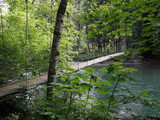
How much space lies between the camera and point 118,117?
2.10 meters

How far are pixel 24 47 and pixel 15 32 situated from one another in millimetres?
441

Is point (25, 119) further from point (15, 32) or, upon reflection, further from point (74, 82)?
point (15, 32)

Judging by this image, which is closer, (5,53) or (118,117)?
(5,53)

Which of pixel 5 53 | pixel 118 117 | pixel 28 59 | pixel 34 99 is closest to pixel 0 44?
pixel 5 53

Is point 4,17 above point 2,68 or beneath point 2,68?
above

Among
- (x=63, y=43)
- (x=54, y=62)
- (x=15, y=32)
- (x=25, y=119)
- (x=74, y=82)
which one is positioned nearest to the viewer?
(x=74, y=82)

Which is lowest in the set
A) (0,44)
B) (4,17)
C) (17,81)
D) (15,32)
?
(17,81)

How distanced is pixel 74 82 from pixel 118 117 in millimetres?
1750

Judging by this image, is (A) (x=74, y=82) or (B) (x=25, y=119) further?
(B) (x=25, y=119)

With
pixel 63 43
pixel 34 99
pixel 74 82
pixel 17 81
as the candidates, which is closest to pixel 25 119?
pixel 34 99

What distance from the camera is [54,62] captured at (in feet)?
4.93

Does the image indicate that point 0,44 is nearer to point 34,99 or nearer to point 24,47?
point 24,47

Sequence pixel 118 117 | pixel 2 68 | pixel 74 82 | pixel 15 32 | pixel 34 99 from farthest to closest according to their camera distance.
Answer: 1. pixel 15 32
2. pixel 118 117
3. pixel 34 99
4. pixel 2 68
5. pixel 74 82

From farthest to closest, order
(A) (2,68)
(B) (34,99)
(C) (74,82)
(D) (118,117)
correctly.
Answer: (D) (118,117)
(B) (34,99)
(A) (2,68)
(C) (74,82)
